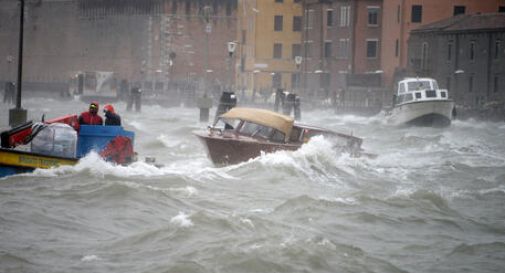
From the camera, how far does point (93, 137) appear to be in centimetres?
2098

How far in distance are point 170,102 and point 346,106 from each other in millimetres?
16127

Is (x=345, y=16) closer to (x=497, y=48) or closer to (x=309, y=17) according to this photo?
(x=309, y=17)

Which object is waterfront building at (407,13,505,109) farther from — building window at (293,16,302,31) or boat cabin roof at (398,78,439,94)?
building window at (293,16,302,31)

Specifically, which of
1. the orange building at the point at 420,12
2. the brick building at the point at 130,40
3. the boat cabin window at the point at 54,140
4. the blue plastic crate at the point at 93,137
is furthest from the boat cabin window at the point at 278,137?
the brick building at the point at 130,40

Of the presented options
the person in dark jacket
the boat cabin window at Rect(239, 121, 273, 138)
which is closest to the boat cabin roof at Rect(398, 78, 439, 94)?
the boat cabin window at Rect(239, 121, 273, 138)

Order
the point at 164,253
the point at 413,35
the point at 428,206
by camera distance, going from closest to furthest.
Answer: the point at 164,253 → the point at 428,206 → the point at 413,35

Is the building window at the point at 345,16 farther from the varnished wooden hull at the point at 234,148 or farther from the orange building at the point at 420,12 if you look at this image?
the varnished wooden hull at the point at 234,148

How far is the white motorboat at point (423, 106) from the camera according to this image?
48.5m

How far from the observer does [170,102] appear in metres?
77.2

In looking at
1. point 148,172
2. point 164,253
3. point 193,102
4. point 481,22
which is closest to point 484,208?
point 148,172

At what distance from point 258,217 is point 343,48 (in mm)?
60932

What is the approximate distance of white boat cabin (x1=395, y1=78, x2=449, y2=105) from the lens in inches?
1924

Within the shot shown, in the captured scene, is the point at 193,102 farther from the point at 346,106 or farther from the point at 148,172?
the point at 148,172

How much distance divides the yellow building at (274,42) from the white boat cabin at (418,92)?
109 feet
